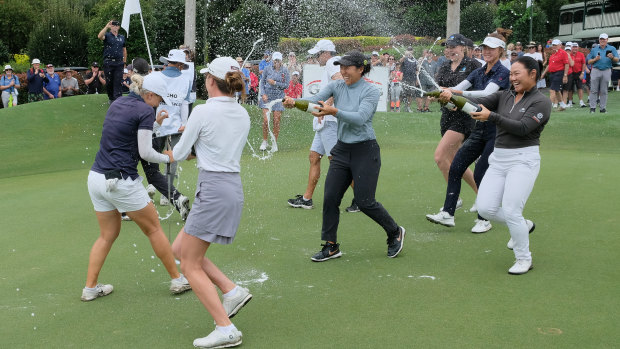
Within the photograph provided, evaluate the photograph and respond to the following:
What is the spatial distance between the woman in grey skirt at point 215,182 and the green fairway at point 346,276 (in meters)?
0.37

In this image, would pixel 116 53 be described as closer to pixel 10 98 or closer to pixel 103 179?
pixel 10 98

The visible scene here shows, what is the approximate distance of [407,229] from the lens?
26.5 feet

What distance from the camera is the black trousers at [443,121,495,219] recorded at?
7.80 meters

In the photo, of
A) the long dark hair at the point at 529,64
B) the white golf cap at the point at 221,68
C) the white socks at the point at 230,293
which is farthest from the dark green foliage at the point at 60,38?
the white socks at the point at 230,293

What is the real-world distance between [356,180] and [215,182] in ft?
7.13

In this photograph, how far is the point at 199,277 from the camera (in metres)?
4.81

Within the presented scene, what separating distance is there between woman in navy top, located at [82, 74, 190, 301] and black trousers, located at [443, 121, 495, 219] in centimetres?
366

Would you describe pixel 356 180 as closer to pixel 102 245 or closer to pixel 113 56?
pixel 102 245

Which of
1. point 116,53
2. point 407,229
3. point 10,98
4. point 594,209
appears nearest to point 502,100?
point 407,229

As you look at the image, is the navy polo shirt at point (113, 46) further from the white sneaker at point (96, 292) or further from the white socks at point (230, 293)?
the white socks at point (230, 293)

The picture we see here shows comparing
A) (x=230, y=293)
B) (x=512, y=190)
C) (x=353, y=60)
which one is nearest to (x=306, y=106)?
(x=353, y=60)

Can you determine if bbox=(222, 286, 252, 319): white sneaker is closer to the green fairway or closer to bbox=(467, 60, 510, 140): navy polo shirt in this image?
the green fairway

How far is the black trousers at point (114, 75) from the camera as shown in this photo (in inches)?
585

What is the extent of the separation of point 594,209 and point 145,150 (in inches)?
231
